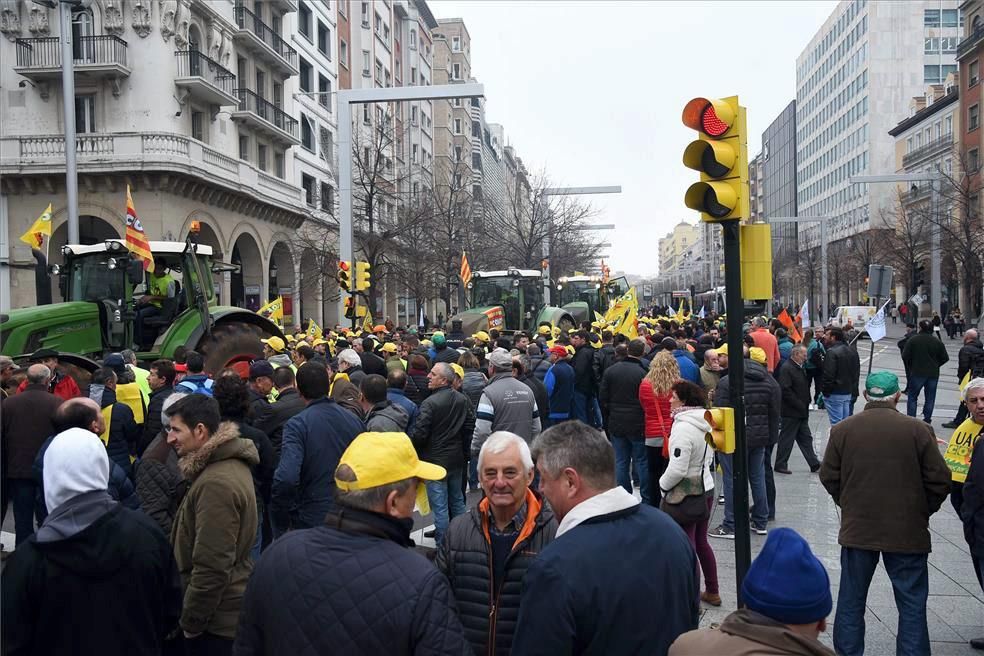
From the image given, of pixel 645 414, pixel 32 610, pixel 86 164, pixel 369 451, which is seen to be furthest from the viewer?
pixel 86 164

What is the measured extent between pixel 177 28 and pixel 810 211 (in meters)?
95.5

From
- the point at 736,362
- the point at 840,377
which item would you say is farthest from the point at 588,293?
the point at 736,362

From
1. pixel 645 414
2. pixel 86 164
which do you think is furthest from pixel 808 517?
pixel 86 164

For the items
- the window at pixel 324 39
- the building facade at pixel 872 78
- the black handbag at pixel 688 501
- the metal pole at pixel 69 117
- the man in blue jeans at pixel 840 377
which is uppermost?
the building facade at pixel 872 78

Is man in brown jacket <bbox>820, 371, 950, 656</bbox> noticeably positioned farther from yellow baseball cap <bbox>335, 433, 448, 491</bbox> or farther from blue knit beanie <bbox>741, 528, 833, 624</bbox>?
yellow baseball cap <bbox>335, 433, 448, 491</bbox>

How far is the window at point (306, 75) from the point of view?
133ft

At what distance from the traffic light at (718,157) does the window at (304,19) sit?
38.0 m

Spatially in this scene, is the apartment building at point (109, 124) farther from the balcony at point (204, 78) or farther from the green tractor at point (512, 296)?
the green tractor at point (512, 296)

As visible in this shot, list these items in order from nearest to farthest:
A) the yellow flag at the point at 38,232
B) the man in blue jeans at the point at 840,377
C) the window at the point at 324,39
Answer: the man in blue jeans at the point at 840,377
the yellow flag at the point at 38,232
the window at the point at 324,39

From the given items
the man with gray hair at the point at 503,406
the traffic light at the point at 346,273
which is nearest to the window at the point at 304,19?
the traffic light at the point at 346,273

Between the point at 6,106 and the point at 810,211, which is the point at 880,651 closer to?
the point at 6,106

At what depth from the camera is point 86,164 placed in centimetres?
2594

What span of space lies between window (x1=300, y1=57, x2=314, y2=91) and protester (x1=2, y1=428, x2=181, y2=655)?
130 feet

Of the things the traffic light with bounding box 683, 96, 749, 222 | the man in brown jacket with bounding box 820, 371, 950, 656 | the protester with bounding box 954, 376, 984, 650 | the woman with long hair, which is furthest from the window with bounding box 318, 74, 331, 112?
the protester with bounding box 954, 376, 984, 650
